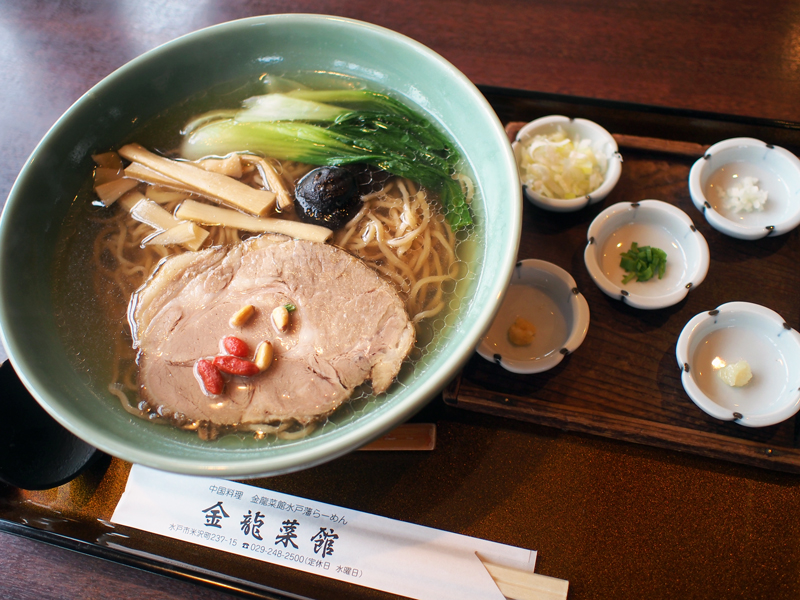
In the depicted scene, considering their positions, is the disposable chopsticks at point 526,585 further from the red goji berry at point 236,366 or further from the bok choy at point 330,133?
the bok choy at point 330,133

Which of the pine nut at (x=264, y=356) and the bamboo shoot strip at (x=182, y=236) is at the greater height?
the bamboo shoot strip at (x=182, y=236)

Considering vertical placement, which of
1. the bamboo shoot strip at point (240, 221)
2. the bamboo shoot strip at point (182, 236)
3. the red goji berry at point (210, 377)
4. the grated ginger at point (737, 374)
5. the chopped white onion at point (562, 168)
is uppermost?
the chopped white onion at point (562, 168)

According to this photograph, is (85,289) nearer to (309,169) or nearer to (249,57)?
(309,169)

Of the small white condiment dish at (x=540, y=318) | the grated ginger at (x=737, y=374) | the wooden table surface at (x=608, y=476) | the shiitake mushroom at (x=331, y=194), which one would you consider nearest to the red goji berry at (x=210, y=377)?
the wooden table surface at (x=608, y=476)

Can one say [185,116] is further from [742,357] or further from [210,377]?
[742,357]

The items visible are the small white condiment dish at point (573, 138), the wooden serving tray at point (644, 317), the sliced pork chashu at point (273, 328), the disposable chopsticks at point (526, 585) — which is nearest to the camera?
the disposable chopsticks at point (526, 585)

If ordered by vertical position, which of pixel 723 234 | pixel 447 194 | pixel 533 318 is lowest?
pixel 533 318

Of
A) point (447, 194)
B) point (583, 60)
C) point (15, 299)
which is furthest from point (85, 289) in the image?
point (583, 60)

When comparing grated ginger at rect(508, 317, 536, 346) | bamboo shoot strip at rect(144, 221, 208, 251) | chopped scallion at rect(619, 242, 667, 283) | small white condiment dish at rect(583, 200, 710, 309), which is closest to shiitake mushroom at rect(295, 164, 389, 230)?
bamboo shoot strip at rect(144, 221, 208, 251)
